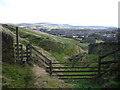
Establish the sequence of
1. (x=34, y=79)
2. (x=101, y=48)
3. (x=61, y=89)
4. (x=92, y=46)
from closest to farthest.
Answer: (x=61, y=89)
(x=34, y=79)
(x=101, y=48)
(x=92, y=46)

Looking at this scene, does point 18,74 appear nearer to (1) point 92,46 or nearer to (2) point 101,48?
(2) point 101,48

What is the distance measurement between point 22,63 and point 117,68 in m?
8.36

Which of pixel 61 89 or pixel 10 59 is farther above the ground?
pixel 10 59

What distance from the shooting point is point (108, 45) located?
18984mm

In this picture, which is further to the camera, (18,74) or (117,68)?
(18,74)

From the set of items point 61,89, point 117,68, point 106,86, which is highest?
point 117,68

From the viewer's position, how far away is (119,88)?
6934 mm

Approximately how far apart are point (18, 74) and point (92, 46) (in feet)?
57.8

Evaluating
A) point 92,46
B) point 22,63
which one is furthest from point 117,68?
point 92,46

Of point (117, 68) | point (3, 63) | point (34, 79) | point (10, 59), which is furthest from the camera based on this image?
point (10, 59)

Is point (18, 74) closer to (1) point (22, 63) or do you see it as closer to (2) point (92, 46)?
(1) point (22, 63)

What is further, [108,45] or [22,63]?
[108,45]

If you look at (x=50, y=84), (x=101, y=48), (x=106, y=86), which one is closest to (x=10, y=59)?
(x=50, y=84)

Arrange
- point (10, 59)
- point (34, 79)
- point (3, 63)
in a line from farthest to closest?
point (10, 59)
point (3, 63)
point (34, 79)
